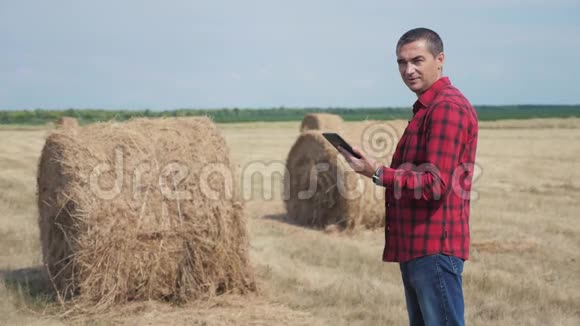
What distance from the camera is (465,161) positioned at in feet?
10.7

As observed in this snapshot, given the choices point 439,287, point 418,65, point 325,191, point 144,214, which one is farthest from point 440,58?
point 325,191

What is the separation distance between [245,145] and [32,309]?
Result: 22.5 meters

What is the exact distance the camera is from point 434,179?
10.1 feet

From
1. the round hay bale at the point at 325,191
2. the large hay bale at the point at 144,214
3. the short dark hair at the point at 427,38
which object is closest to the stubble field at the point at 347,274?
the large hay bale at the point at 144,214

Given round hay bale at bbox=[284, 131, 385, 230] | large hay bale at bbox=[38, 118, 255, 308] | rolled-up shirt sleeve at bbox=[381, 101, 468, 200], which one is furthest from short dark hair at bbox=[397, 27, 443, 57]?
round hay bale at bbox=[284, 131, 385, 230]

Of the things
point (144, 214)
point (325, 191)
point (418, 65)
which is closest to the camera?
point (418, 65)

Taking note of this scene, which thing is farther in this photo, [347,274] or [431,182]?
[347,274]

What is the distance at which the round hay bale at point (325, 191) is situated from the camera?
11.3 meters

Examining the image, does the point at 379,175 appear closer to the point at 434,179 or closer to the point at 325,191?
the point at 434,179

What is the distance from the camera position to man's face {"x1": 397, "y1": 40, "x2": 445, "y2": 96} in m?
3.27

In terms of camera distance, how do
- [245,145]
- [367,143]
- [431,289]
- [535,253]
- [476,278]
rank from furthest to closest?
[245,145] < [367,143] < [535,253] < [476,278] < [431,289]

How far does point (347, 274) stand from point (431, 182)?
16.7 ft

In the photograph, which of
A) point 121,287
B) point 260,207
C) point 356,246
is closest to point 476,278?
point 356,246

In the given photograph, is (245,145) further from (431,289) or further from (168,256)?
(431,289)
